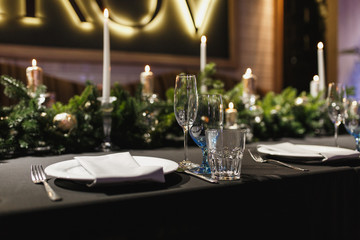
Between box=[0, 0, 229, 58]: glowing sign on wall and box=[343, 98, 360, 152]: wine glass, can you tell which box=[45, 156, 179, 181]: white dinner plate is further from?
box=[0, 0, 229, 58]: glowing sign on wall

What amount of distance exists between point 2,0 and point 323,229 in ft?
8.08

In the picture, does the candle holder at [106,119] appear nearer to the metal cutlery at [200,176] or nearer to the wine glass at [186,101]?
the wine glass at [186,101]

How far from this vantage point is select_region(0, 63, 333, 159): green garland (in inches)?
43.5

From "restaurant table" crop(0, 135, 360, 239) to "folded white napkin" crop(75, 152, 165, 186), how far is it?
0.02 metres

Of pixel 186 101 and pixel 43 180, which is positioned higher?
pixel 186 101

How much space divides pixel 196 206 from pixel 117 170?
17cm

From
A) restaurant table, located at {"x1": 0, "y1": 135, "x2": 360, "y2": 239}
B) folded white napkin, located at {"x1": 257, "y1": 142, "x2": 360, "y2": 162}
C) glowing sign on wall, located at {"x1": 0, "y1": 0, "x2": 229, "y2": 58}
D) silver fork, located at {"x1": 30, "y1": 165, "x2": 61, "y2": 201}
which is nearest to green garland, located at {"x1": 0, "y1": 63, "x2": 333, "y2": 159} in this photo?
restaurant table, located at {"x1": 0, "y1": 135, "x2": 360, "y2": 239}

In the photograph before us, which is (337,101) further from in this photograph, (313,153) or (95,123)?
(95,123)

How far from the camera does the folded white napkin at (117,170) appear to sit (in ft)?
2.08

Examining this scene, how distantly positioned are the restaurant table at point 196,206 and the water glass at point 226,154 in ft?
0.11

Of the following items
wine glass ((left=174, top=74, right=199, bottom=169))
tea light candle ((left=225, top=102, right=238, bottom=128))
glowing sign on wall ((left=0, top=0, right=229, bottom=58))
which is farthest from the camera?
glowing sign on wall ((left=0, top=0, right=229, bottom=58))

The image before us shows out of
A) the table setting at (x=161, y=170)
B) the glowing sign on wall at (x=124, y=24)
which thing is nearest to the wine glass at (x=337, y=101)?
the table setting at (x=161, y=170)

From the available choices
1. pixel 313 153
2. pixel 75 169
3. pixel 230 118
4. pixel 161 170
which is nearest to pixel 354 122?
pixel 313 153

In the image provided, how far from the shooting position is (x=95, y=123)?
1.26 m
